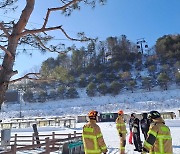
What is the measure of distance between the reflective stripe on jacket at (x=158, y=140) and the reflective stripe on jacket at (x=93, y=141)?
1184 mm

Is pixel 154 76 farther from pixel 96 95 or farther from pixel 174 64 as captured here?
pixel 96 95

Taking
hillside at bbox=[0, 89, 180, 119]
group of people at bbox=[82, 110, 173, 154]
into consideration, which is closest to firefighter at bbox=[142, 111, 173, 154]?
group of people at bbox=[82, 110, 173, 154]

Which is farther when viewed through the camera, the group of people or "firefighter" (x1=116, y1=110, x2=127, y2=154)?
"firefighter" (x1=116, y1=110, x2=127, y2=154)

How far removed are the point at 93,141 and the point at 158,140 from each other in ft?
4.75

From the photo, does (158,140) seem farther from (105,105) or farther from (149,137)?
(105,105)

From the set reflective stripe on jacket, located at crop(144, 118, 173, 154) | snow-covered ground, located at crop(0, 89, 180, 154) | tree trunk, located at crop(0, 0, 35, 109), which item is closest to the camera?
reflective stripe on jacket, located at crop(144, 118, 173, 154)

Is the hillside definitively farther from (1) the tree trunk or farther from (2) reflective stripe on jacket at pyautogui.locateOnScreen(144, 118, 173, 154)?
(2) reflective stripe on jacket at pyautogui.locateOnScreen(144, 118, 173, 154)

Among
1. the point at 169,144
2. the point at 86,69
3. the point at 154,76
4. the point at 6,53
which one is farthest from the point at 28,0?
the point at 86,69

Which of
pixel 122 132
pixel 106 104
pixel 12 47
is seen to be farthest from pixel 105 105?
pixel 12 47

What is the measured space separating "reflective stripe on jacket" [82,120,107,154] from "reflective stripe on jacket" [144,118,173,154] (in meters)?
1.18

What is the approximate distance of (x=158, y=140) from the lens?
15.4 feet

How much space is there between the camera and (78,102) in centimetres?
5641

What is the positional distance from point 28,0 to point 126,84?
54174 mm

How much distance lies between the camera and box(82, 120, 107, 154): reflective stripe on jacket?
5633 millimetres
